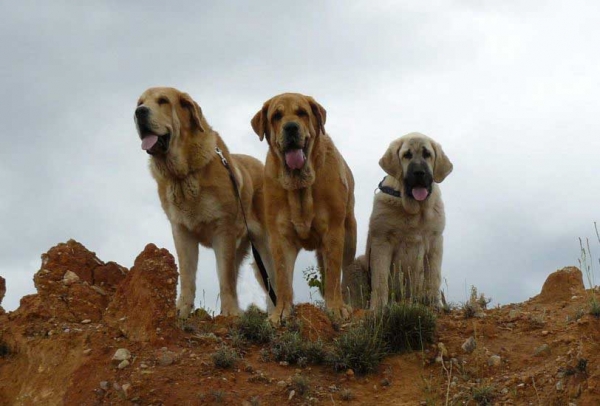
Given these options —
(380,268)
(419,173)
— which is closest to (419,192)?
(419,173)

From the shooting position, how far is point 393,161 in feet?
32.2

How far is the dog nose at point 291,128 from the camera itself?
8195 mm

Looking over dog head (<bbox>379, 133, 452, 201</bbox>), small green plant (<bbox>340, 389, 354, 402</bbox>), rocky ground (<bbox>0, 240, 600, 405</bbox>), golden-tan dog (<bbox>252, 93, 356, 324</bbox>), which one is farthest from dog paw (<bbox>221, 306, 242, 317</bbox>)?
small green plant (<bbox>340, 389, 354, 402</bbox>)

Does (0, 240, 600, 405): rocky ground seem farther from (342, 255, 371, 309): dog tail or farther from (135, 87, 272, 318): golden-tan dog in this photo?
(342, 255, 371, 309): dog tail

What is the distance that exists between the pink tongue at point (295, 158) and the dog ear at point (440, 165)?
6.87ft

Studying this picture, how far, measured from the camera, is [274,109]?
8.43m

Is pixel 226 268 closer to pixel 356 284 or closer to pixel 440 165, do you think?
pixel 356 284

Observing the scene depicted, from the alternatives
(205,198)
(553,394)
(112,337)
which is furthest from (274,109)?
(553,394)

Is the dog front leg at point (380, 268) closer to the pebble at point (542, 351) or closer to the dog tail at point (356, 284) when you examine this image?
the dog tail at point (356, 284)

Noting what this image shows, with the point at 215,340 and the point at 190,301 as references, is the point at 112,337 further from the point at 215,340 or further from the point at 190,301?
the point at 190,301

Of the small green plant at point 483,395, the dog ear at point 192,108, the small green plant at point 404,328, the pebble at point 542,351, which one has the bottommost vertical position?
the small green plant at point 483,395

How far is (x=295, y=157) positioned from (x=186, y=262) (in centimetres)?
184

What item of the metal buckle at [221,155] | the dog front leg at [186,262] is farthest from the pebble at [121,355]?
the metal buckle at [221,155]

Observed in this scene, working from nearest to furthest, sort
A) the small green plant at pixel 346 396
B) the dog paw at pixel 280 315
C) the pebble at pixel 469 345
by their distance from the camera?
the small green plant at pixel 346 396 → the pebble at pixel 469 345 → the dog paw at pixel 280 315
